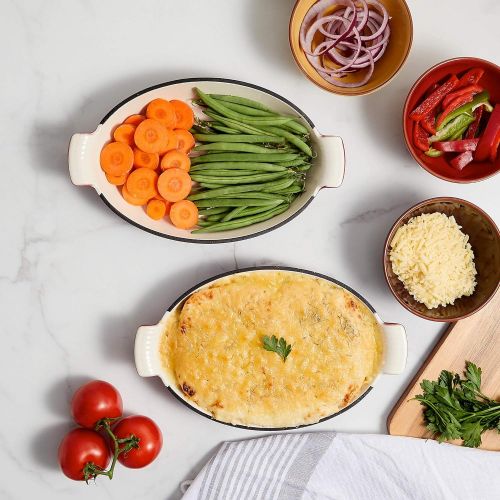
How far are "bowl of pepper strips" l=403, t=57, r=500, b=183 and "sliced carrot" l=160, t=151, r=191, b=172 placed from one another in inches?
34.3

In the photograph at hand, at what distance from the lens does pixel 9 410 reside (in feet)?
9.02

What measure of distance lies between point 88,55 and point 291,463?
190cm

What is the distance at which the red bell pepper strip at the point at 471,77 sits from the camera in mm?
2598

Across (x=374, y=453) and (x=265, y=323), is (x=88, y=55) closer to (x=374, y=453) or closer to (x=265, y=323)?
(x=265, y=323)

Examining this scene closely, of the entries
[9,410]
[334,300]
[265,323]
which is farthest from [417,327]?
[9,410]

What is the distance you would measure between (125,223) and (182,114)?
516 mm

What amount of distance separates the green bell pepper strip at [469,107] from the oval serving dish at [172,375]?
76 cm

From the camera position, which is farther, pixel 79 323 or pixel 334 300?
pixel 79 323

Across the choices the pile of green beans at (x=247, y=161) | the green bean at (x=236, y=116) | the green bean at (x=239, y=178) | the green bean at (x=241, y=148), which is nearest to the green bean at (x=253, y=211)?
the pile of green beans at (x=247, y=161)

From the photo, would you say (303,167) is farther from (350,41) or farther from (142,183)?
(142,183)

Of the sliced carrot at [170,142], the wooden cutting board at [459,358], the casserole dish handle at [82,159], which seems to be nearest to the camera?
the casserole dish handle at [82,159]

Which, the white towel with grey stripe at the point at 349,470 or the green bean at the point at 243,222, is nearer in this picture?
the green bean at the point at 243,222

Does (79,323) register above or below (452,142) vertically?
below

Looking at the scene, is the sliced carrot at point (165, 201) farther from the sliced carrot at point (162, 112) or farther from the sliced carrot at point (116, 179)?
the sliced carrot at point (162, 112)
